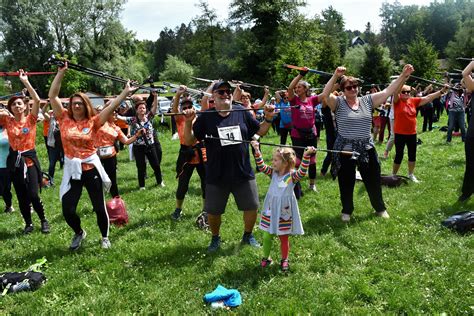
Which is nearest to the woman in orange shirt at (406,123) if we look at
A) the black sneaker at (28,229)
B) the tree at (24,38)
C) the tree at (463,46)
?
the black sneaker at (28,229)

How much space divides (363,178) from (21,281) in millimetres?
5118

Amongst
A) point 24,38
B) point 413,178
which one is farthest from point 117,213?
point 24,38

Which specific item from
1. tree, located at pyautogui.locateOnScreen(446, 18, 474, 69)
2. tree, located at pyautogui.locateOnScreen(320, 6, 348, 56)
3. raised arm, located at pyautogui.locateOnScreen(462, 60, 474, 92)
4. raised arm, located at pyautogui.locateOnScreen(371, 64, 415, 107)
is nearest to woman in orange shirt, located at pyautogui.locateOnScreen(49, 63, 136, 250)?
raised arm, located at pyautogui.locateOnScreen(371, 64, 415, 107)

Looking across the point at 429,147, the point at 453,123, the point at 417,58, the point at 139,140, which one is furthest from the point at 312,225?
the point at 417,58

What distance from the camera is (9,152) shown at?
22.4 feet

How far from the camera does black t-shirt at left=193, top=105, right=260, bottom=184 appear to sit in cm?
520

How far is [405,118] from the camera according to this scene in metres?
8.33

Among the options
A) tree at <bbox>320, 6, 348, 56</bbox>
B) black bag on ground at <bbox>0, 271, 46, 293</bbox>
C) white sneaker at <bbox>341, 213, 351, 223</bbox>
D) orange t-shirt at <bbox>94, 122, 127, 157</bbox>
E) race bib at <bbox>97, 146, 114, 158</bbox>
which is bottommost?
black bag on ground at <bbox>0, 271, 46, 293</bbox>

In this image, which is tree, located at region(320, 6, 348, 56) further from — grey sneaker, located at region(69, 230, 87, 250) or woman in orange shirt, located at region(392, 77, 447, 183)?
grey sneaker, located at region(69, 230, 87, 250)

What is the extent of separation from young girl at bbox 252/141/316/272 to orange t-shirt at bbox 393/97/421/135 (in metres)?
4.40

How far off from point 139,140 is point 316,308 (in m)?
6.33

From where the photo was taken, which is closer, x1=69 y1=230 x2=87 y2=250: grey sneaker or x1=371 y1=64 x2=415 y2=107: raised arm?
x1=69 y1=230 x2=87 y2=250: grey sneaker

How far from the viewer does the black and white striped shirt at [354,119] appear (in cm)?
620

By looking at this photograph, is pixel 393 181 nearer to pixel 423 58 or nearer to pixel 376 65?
pixel 423 58
